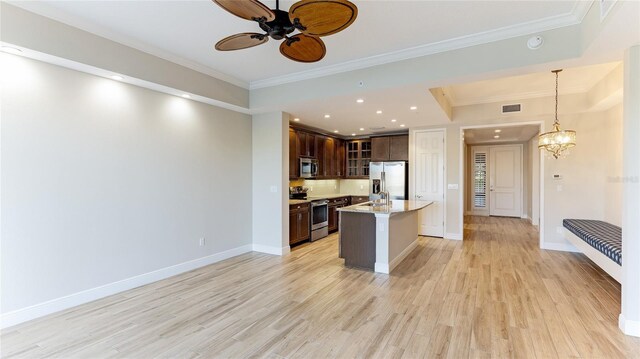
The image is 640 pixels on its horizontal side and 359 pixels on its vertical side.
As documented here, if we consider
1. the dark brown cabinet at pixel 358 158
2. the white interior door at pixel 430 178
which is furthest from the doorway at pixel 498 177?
the dark brown cabinet at pixel 358 158

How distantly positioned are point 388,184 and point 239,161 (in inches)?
146

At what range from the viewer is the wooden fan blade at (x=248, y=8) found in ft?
5.79

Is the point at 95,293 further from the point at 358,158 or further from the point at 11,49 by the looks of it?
the point at 358,158

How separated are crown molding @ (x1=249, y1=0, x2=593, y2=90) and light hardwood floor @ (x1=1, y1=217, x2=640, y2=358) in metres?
2.85

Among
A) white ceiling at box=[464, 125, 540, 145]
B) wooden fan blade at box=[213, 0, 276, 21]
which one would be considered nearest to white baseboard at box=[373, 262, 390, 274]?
wooden fan blade at box=[213, 0, 276, 21]

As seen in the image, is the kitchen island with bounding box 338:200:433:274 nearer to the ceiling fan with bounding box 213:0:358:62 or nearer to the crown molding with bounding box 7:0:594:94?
the crown molding with bounding box 7:0:594:94

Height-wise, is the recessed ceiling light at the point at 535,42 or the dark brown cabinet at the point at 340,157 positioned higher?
the recessed ceiling light at the point at 535,42

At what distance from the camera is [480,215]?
10086mm

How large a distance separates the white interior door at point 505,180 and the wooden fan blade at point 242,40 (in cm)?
994

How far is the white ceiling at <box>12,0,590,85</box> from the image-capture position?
2.58m

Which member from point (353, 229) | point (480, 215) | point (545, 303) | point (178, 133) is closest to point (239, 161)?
point (178, 133)

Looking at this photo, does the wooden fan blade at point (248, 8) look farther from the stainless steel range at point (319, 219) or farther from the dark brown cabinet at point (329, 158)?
the dark brown cabinet at point (329, 158)

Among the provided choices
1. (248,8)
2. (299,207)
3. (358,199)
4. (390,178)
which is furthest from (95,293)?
(390,178)

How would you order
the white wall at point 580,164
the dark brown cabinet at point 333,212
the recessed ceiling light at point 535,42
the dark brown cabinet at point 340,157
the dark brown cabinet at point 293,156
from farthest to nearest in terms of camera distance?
1. the dark brown cabinet at point 340,157
2. the dark brown cabinet at point 333,212
3. the dark brown cabinet at point 293,156
4. the white wall at point 580,164
5. the recessed ceiling light at point 535,42
